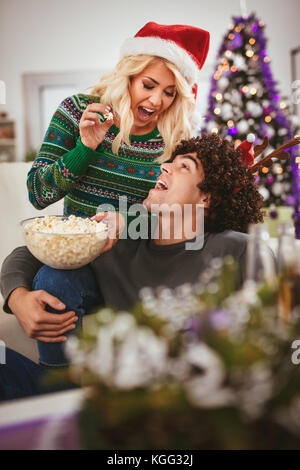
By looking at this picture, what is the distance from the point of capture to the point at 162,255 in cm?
124

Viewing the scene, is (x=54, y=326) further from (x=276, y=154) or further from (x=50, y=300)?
(x=276, y=154)

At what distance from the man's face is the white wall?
191 inches

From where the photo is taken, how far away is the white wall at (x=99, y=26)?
548cm

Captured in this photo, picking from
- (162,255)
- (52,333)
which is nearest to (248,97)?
(162,255)

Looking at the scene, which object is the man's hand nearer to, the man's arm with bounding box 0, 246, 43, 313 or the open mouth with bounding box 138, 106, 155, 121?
the man's arm with bounding box 0, 246, 43, 313

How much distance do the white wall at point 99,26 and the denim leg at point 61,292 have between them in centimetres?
517

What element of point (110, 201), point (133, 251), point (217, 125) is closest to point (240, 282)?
point (133, 251)

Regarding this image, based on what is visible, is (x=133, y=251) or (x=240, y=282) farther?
(x=133, y=251)

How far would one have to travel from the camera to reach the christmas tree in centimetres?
316

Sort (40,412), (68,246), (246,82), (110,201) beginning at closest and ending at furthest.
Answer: (40,412)
(68,246)
(110,201)
(246,82)

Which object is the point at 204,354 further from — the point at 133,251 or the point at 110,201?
the point at 110,201
